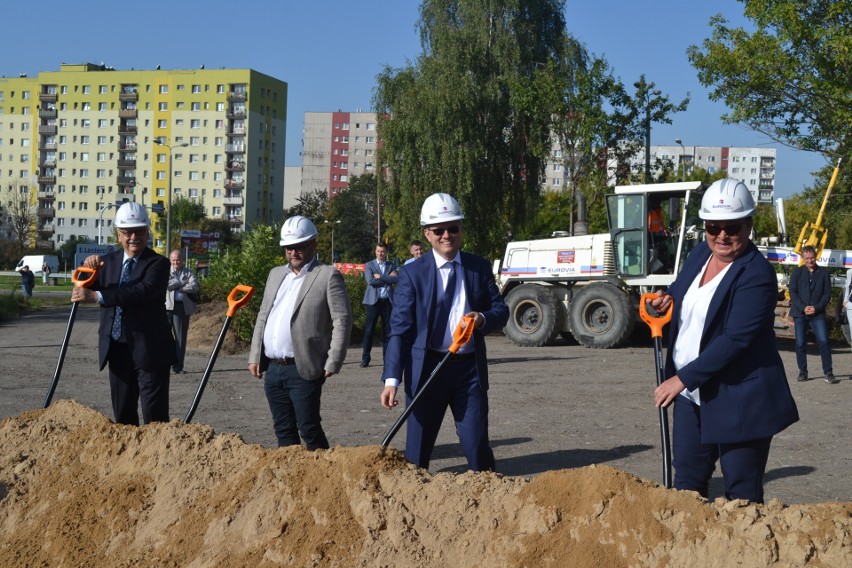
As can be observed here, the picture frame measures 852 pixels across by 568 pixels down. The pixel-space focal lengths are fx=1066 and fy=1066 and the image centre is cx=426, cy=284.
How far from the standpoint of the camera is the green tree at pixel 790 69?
894 inches

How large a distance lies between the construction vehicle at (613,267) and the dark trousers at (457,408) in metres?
15.2

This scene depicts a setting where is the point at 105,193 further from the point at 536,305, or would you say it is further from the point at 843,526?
the point at 843,526

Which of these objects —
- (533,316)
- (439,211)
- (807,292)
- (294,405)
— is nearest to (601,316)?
(533,316)

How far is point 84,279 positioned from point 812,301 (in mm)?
11091

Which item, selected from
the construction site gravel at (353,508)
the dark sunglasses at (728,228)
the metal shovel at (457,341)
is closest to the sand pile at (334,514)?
the construction site gravel at (353,508)

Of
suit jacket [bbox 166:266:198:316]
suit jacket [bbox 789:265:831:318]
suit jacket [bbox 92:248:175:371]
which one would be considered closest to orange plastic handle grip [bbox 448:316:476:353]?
suit jacket [bbox 92:248:175:371]

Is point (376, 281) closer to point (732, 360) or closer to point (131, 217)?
point (131, 217)

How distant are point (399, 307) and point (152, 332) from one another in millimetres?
2008

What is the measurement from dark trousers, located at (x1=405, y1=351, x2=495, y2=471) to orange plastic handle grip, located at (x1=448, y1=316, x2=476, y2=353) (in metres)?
0.23

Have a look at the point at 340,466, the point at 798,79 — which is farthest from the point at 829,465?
the point at 798,79

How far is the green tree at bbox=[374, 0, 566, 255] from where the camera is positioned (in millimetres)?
39000

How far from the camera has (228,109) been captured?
415ft

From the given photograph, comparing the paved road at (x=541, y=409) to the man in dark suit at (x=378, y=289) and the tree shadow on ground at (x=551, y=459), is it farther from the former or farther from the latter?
the man in dark suit at (x=378, y=289)

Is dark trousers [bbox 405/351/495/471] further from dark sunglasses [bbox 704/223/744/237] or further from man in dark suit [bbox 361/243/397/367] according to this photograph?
man in dark suit [bbox 361/243/397/367]
